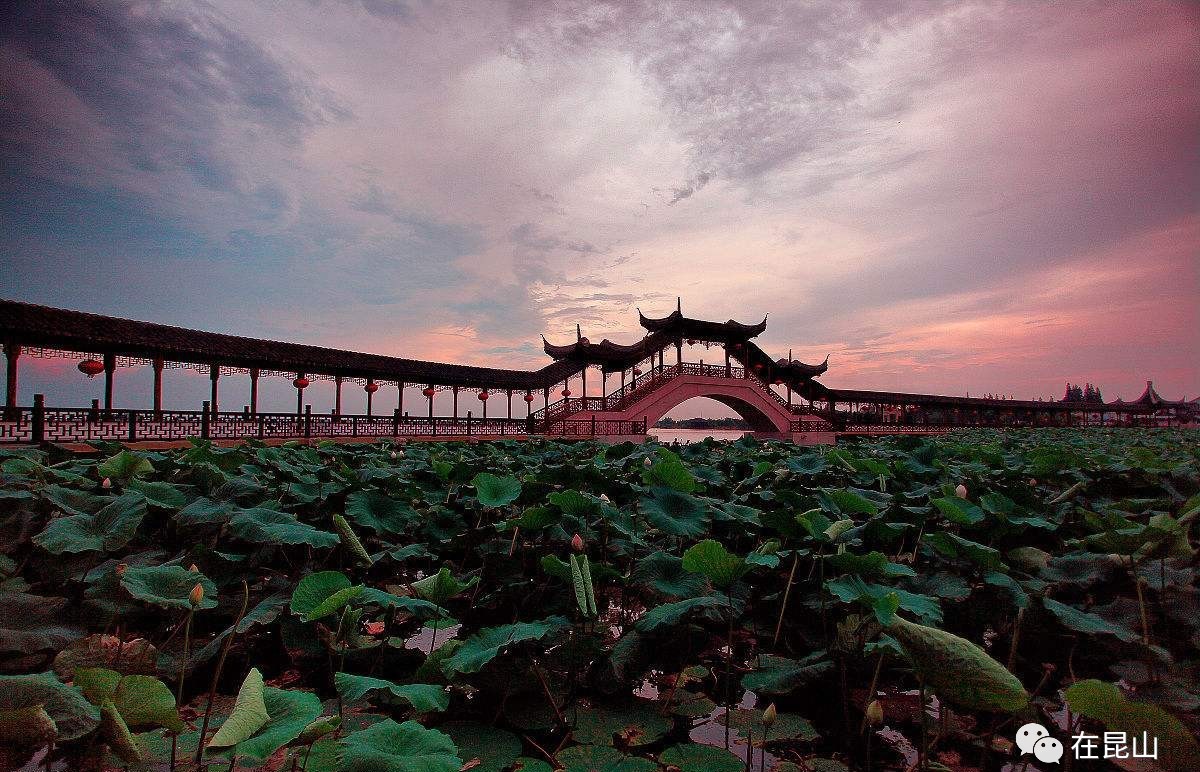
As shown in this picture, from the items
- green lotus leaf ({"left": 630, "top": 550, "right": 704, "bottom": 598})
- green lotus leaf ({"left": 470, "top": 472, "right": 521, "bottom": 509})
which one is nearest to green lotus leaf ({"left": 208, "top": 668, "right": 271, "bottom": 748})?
green lotus leaf ({"left": 630, "top": 550, "right": 704, "bottom": 598})

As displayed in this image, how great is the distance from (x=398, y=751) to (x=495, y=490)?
151 cm

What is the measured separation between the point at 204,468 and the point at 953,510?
139 inches

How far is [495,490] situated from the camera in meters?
2.56

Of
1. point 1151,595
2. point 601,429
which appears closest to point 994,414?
point 601,429

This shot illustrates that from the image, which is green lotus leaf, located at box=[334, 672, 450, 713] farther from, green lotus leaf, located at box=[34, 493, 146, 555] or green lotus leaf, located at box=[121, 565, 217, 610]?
green lotus leaf, located at box=[34, 493, 146, 555]

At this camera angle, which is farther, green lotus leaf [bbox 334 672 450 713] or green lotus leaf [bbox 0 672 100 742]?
green lotus leaf [bbox 334 672 450 713]

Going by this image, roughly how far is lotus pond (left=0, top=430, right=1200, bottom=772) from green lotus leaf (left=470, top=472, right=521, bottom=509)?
14mm

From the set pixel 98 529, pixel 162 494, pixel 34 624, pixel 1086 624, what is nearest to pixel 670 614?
pixel 1086 624

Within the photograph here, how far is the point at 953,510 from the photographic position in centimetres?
201

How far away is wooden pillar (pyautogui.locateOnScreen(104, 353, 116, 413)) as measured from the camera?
43.4 ft

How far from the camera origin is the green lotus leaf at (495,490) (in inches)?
96.5

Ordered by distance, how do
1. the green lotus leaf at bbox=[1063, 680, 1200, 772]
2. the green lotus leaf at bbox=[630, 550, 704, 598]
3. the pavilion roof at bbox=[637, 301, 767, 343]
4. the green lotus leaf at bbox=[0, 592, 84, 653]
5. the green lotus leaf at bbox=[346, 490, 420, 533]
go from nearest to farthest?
the green lotus leaf at bbox=[1063, 680, 1200, 772] → the green lotus leaf at bbox=[0, 592, 84, 653] → the green lotus leaf at bbox=[630, 550, 704, 598] → the green lotus leaf at bbox=[346, 490, 420, 533] → the pavilion roof at bbox=[637, 301, 767, 343]

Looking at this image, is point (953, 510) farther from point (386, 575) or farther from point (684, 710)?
point (386, 575)

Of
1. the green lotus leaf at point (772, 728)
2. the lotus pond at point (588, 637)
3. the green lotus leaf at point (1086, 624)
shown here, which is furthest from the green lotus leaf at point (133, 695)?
the green lotus leaf at point (1086, 624)
